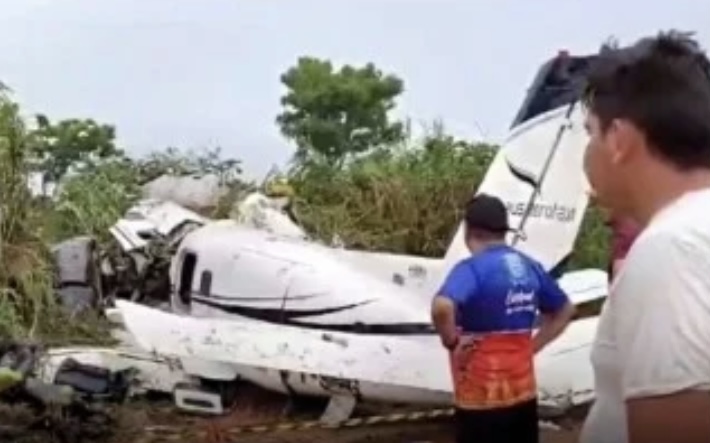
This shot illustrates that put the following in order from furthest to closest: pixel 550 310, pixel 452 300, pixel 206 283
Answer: pixel 206 283 < pixel 550 310 < pixel 452 300

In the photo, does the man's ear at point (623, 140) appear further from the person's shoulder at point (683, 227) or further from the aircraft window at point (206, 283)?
the aircraft window at point (206, 283)

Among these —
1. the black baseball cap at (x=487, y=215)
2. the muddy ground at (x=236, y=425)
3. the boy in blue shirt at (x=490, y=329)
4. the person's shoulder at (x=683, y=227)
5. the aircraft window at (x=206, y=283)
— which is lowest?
the muddy ground at (x=236, y=425)

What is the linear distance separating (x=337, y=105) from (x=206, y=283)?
1199 centimetres

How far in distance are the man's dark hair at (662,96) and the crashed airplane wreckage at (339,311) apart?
6220mm

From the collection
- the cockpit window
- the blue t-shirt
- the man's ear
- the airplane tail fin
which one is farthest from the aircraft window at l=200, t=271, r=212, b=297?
the man's ear

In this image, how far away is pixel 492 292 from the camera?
597cm

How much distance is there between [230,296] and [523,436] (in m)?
3.92

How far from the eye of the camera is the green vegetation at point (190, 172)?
443 inches

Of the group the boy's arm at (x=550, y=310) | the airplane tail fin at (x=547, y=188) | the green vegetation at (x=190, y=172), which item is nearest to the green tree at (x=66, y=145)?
the green vegetation at (x=190, y=172)

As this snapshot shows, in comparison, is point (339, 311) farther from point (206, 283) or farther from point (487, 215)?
point (487, 215)

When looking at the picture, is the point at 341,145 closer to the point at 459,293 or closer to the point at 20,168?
the point at 20,168

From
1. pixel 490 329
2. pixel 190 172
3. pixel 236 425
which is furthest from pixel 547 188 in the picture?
pixel 190 172

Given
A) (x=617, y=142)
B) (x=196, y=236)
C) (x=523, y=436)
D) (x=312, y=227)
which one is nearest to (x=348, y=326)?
(x=196, y=236)

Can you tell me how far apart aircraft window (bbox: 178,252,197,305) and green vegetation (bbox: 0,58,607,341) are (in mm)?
1367
